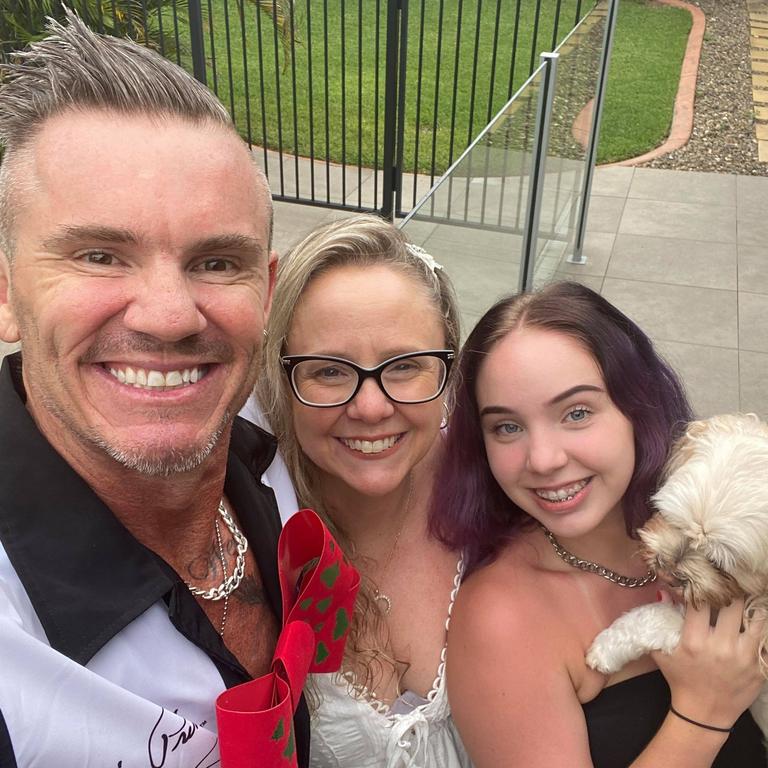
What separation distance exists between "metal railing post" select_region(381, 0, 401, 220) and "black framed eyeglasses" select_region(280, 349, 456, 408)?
17.7 ft

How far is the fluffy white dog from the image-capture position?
78.6 inches

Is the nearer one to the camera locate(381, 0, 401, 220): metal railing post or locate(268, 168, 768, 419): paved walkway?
locate(268, 168, 768, 419): paved walkway

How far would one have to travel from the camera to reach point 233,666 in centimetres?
167

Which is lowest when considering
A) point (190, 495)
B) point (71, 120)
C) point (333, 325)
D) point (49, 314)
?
point (190, 495)

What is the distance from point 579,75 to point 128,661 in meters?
5.59

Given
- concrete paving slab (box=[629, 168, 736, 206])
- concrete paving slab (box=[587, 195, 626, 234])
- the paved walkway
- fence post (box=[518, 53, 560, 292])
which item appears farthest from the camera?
concrete paving slab (box=[629, 168, 736, 206])

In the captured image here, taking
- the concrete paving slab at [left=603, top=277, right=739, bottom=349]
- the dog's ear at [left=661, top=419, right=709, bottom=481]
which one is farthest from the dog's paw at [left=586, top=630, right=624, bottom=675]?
the concrete paving slab at [left=603, top=277, right=739, bottom=349]

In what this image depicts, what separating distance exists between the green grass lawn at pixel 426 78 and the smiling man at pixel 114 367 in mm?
6552

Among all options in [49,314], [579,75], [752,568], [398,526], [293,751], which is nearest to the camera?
[49,314]

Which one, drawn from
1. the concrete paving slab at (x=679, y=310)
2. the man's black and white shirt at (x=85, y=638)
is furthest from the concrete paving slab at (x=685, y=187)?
the man's black and white shirt at (x=85, y=638)

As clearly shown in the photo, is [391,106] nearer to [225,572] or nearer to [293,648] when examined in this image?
[225,572]

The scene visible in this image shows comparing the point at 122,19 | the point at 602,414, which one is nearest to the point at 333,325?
the point at 602,414

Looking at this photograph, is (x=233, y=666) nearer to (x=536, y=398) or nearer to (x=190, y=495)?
(x=190, y=495)
